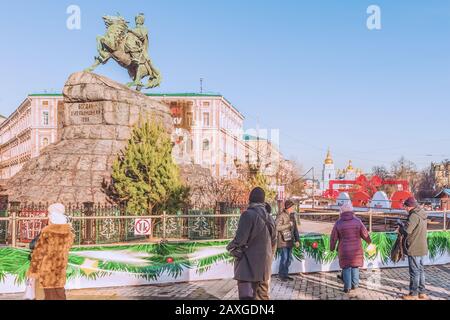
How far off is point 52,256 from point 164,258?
14.9ft

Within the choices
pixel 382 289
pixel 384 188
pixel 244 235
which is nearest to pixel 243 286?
pixel 244 235

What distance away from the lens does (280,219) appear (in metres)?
11.2

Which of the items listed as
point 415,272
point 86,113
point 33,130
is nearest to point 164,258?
point 415,272

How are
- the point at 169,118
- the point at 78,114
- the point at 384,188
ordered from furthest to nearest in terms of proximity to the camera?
1. the point at 384,188
2. the point at 169,118
3. the point at 78,114

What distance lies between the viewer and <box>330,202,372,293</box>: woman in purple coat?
384 inches

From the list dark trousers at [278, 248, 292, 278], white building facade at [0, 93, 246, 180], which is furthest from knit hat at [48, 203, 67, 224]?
white building facade at [0, 93, 246, 180]

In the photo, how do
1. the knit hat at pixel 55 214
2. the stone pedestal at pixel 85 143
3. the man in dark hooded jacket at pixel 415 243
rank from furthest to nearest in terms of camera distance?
1. the stone pedestal at pixel 85 143
2. the man in dark hooded jacket at pixel 415 243
3. the knit hat at pixel 55 214

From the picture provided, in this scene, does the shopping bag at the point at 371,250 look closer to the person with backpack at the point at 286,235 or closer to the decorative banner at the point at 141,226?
the person with backpack at the point at 286,235

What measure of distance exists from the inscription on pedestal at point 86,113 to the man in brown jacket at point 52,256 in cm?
1686

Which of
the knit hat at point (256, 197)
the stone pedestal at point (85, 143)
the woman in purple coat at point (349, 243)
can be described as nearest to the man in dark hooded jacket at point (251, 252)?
the knit hat at point (256, 197)

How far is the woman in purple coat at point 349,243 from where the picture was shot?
9766mm

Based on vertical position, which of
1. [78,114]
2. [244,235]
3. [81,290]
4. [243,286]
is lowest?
[81,290]
